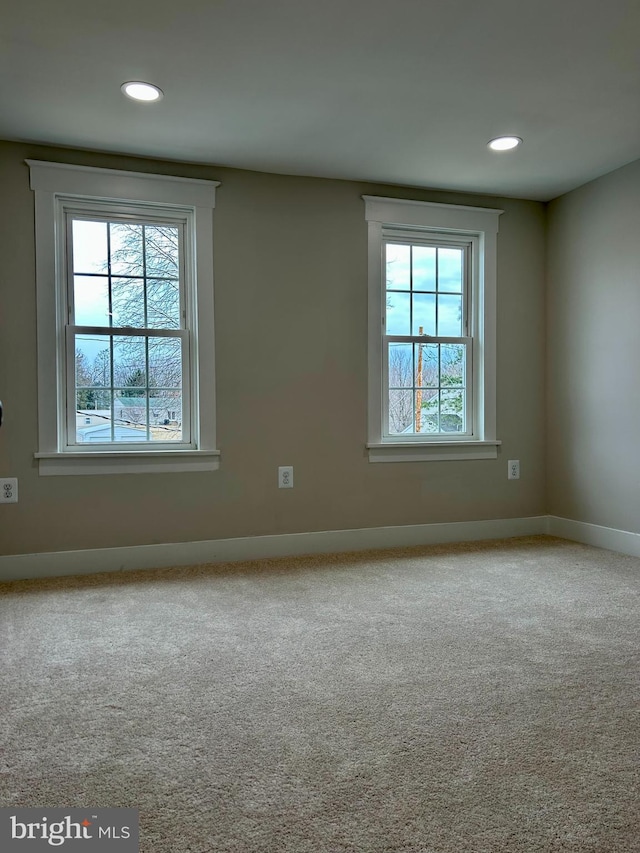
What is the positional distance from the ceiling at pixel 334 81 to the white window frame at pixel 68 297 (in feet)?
0.60

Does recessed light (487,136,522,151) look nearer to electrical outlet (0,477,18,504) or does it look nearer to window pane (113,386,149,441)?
window pane (113,386,149,441)

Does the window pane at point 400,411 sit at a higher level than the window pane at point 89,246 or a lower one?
lower

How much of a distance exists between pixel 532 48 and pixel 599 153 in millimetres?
1273

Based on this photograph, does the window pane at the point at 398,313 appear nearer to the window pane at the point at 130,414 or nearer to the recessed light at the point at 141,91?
the window pane at the point at 130,414

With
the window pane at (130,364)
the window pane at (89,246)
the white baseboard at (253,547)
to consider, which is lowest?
the white baseboard at (253,547)

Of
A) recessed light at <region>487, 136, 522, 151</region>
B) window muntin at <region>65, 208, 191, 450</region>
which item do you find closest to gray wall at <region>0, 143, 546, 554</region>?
window muntin at <region>65, 208, 191, 450</region>

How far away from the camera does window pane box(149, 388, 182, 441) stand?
3.46 meters

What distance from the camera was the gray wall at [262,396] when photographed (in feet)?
10.3

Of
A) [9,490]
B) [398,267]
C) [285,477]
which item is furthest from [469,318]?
[9,490]

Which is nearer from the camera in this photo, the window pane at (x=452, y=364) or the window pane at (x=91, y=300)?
the window pane at (x=91, y=300)

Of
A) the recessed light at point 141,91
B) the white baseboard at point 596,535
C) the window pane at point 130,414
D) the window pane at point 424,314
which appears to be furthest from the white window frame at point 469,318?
the recessed light at point 141,91

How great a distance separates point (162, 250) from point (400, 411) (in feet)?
5.88

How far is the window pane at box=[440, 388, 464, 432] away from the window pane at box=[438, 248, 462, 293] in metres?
0.71

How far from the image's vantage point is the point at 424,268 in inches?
157
